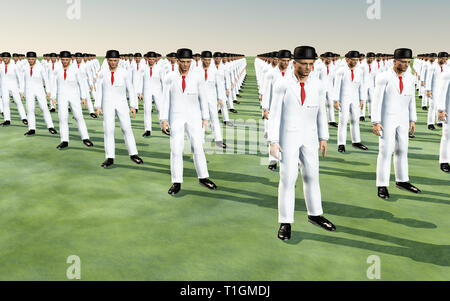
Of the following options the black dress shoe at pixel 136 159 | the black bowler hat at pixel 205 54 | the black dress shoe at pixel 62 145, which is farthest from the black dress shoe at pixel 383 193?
the black dress shoe at pixel 62 145

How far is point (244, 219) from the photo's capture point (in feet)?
21.6

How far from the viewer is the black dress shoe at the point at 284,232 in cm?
577

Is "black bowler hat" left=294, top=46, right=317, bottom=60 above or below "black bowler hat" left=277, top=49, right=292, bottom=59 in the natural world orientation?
below

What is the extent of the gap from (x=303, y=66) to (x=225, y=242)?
246 centimetres

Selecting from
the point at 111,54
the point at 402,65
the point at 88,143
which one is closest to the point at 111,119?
the point at 111,54

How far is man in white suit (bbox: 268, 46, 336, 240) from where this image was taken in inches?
224

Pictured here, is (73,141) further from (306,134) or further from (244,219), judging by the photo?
(306,134)

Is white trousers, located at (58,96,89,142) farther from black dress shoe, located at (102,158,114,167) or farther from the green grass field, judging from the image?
black dress shoe, located at (102,158,114,167)

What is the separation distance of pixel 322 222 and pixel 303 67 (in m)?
2.17

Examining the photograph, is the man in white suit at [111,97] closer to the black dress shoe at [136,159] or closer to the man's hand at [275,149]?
the black dress shoe at [136,159]

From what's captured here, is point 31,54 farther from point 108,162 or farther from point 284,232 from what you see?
point 284,232

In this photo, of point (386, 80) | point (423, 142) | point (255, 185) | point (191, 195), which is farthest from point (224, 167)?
point (423, 142)

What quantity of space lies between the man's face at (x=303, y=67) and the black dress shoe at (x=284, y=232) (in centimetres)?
200

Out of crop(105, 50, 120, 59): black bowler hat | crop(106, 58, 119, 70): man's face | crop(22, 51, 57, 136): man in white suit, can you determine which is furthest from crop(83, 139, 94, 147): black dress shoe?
crop(105, 50, 120, 59): black bowler hat
